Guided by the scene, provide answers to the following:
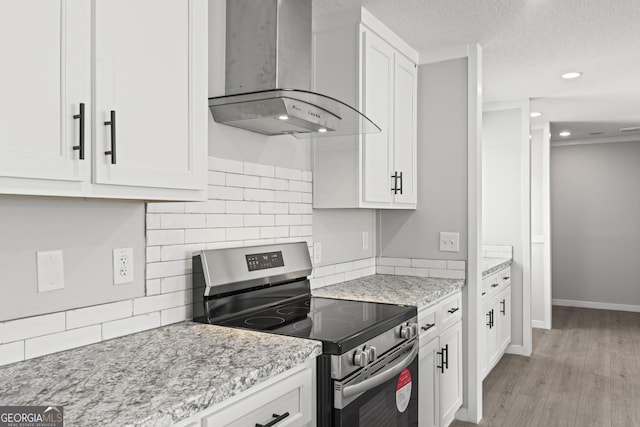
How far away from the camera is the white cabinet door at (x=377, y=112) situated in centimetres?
252

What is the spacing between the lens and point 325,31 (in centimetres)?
256

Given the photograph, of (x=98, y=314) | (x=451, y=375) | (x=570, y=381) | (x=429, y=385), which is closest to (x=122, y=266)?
(x=98, y=314)

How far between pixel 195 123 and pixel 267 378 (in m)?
0.81

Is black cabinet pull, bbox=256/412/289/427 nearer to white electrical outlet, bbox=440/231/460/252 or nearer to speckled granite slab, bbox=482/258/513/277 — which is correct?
white electrical outlet, bbox=440/231/460/252

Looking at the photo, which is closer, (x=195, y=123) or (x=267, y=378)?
(x=267, y=378)

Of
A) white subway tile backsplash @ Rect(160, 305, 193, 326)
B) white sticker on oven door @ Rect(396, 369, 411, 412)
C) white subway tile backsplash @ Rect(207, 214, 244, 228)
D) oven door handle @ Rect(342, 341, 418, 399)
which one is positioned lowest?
white sticker on oven door @ Rect(396, 369, 411, 412)

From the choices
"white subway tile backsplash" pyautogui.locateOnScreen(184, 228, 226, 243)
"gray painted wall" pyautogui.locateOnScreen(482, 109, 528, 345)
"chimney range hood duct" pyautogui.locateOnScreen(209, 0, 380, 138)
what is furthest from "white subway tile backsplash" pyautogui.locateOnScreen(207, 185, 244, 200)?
"gray painted wall" pyautogui.locateOnScreen(482, 109, 528, 345)

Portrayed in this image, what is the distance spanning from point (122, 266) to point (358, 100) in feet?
4.67

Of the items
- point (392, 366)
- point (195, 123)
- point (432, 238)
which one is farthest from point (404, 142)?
point (195, 123)

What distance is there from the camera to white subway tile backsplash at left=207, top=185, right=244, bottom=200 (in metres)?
2.00

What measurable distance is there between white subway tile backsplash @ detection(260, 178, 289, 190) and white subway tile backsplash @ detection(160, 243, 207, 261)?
484 mm

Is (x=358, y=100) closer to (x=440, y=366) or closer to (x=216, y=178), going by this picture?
(x=216, y=178)

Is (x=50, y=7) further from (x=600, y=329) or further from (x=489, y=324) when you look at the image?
(x=600, y=329)

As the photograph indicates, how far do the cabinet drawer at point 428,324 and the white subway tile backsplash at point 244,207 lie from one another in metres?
0.95
